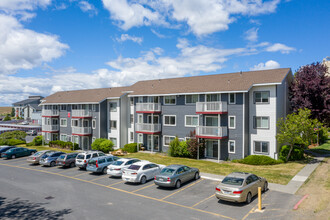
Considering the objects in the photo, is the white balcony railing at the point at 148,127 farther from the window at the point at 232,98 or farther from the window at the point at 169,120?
the window at the point at 232,98

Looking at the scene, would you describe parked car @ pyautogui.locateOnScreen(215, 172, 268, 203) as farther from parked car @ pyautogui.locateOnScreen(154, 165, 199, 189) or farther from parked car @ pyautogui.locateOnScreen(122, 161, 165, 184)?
parked car @ pyautogui.locateOnScreen(122, 161, 165, 184)

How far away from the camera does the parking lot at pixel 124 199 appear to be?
12953 mm

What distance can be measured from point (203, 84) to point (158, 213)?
67.7ft

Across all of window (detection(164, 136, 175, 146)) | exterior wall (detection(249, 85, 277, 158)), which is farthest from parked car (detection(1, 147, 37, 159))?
exterior wall (detection(249, 85, 277, 158))

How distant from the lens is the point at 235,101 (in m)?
26.9

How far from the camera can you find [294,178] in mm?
19609

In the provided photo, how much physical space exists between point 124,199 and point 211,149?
623 inches

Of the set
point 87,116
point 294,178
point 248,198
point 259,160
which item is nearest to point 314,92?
point 259,160

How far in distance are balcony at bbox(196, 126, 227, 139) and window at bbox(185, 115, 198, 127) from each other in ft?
6.09

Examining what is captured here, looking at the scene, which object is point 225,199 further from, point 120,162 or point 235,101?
point 235,101

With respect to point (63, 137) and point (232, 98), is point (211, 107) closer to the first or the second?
point (232, 98)

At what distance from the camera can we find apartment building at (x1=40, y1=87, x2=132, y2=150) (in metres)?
37.6

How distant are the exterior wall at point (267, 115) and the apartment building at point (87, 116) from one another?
1901 centimetres

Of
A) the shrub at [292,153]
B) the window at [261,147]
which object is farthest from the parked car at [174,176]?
the shrub at [292,153]
